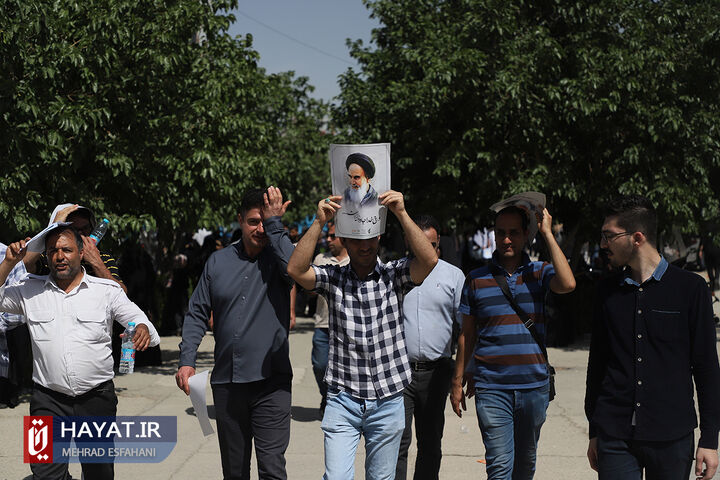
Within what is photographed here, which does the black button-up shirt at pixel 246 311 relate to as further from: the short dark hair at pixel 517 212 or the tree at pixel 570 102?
the tree at pixel 570 102

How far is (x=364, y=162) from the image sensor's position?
177 inches

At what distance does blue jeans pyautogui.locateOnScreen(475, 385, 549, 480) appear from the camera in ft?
16.3

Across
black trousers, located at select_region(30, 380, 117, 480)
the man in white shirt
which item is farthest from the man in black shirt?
black trousers, located at select_region(30, 380, 117, 480)

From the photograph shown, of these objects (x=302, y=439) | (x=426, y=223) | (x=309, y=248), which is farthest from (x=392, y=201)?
(x=302, y=439)

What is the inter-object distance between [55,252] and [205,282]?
85cm

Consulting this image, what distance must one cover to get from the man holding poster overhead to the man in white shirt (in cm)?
114

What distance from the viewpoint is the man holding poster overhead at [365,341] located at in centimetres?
452

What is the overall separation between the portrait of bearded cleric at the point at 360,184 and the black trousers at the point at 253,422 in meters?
1.26

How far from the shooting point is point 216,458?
24.3 ft

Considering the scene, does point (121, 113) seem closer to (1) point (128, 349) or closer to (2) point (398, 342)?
(1) point (128, 349)

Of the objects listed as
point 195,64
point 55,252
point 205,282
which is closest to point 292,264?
point 205,282

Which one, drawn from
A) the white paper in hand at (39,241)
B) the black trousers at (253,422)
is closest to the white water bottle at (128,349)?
the black trousers at (253,422)

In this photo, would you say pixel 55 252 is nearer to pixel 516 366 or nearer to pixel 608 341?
pixel 516 366

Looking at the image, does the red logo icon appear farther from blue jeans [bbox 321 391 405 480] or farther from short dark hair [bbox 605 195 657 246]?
short dark hair [bbox 605 195 657 246]
